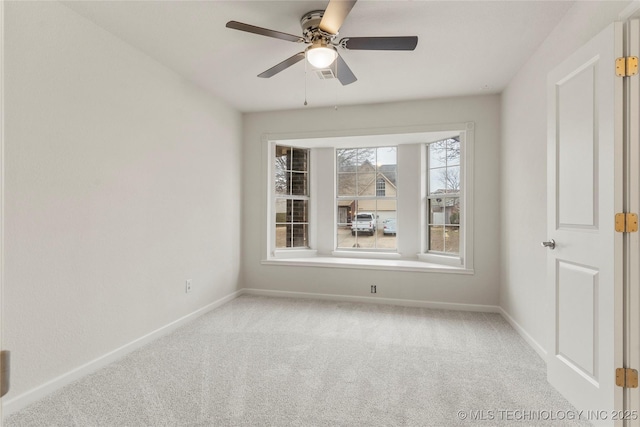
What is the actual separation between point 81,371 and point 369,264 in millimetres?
3037

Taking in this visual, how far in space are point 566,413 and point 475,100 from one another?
3.15 m

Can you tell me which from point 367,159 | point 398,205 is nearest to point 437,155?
point 398,205

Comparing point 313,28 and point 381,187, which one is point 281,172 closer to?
point 381,187

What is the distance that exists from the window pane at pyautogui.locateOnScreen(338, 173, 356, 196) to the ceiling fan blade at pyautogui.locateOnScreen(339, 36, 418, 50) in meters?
2.83

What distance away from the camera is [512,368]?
251 cm

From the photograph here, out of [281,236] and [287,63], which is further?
[281,236]

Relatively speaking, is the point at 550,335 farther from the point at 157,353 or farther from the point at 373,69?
the point at 157,353

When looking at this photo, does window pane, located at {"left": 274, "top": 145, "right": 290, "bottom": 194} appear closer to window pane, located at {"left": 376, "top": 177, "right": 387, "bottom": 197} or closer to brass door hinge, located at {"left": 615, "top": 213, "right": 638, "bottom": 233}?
window pane, located at {"left": 376, "top": 177, "right": 387, "bottom": 197}

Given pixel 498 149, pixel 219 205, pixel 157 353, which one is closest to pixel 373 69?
pixel 498 149

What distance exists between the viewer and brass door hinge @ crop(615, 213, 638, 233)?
1.67 meters

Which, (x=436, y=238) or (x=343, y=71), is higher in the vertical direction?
(x=343, y=71)

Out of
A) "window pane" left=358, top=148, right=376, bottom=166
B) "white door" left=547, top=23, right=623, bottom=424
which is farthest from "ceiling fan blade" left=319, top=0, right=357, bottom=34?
"window pane" left=358, top=148, right=376, bottom=166

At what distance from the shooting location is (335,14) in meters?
1.88

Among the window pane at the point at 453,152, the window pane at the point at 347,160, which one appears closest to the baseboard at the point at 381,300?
the window pane at the point at 453,152
